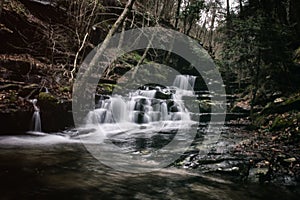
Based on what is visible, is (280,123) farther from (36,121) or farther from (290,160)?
(36,121)

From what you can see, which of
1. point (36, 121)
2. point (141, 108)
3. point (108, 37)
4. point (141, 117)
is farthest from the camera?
point (141, 108)

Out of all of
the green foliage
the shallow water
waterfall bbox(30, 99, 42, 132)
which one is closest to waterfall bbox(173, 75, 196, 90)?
the green foliage

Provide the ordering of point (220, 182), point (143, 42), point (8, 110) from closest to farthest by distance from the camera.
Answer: point (220, 182) → point (8, 110) → point (143, 42)

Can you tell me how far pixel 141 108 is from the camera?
11.3m

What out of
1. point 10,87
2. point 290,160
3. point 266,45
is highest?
point 266,45

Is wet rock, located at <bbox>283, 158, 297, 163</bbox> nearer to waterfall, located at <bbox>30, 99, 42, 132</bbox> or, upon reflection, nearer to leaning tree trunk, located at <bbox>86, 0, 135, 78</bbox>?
waterfall, located at <bbox>30, 99, 42, 132</bbox>

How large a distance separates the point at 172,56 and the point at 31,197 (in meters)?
17.6

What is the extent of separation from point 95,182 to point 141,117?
6.94 m

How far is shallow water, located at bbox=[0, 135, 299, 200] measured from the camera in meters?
3.43

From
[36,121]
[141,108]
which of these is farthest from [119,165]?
[141,108]

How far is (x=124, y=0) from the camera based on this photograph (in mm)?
20594

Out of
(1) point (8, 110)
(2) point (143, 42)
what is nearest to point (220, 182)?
(1) point (8, 110)

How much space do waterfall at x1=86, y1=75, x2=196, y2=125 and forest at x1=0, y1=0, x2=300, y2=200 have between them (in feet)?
0.16

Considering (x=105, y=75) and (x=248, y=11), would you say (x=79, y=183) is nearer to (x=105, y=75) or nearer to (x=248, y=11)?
(x=105, y=75)
